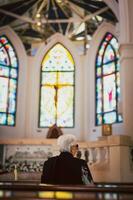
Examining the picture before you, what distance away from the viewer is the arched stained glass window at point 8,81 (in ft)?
45.7

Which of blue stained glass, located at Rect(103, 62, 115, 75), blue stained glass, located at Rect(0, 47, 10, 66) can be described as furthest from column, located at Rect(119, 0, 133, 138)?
blue stained glass, located at Rect(0, 47, 10, 66)

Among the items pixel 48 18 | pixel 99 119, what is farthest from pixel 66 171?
pixel 48 18

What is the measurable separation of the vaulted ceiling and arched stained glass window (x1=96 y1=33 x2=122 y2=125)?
1.08 meters

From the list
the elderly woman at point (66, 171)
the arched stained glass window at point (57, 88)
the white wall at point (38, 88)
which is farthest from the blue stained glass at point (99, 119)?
the elderly woman at point (66, 171)

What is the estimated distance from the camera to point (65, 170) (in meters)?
3.27

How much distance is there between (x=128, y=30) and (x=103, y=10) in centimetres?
380

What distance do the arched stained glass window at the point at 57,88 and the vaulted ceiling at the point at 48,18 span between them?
0.89 meters

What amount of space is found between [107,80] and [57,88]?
2.43 metres

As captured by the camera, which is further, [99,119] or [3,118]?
[3,118]

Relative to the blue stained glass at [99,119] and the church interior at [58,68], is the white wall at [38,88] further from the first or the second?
the blue stained glass at [99,119]

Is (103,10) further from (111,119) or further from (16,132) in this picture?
(16,132)

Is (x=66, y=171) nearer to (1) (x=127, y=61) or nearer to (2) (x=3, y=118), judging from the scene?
(1) (x=127, y=61)

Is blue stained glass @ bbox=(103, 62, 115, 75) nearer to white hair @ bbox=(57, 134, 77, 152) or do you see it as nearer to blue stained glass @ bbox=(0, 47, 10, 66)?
blue stained glass @ bbox=(0, 47, 10, 66)

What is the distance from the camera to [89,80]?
46.2 feet
